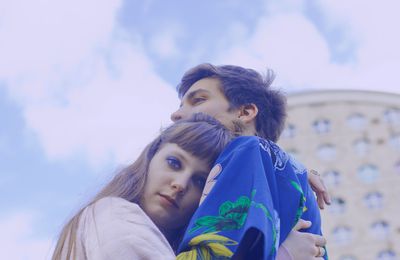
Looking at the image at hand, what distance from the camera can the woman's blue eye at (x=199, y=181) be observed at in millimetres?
2256

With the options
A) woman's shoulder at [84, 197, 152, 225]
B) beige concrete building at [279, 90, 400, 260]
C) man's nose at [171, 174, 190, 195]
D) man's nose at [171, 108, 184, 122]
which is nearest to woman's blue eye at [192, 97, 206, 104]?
man's nose at [171, 108, 184, 122]

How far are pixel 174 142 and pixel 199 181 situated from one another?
175 mm

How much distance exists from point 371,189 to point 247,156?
2493 centimetres

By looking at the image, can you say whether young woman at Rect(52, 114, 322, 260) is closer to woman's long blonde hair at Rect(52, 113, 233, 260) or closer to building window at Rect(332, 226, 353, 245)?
woman's long blonde hair at Rect(52, 113, 233, 260)

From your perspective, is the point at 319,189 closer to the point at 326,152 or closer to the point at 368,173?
the point at 368,173

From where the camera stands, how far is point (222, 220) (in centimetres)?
195

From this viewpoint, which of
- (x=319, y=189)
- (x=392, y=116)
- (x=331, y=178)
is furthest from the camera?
(x=392, y=116)

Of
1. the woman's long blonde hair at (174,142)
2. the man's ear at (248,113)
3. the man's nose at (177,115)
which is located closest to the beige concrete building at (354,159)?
the man's ear at (248,113)

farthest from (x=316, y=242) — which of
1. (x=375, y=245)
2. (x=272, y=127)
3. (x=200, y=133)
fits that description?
(x=375, y=245)

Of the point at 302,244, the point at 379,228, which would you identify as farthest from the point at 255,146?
the point at 379,228

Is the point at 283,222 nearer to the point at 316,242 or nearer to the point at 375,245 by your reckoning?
the point at 316,242

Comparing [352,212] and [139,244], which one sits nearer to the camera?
[139,244]

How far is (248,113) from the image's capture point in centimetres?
299

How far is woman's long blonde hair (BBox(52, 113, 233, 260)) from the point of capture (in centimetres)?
225
